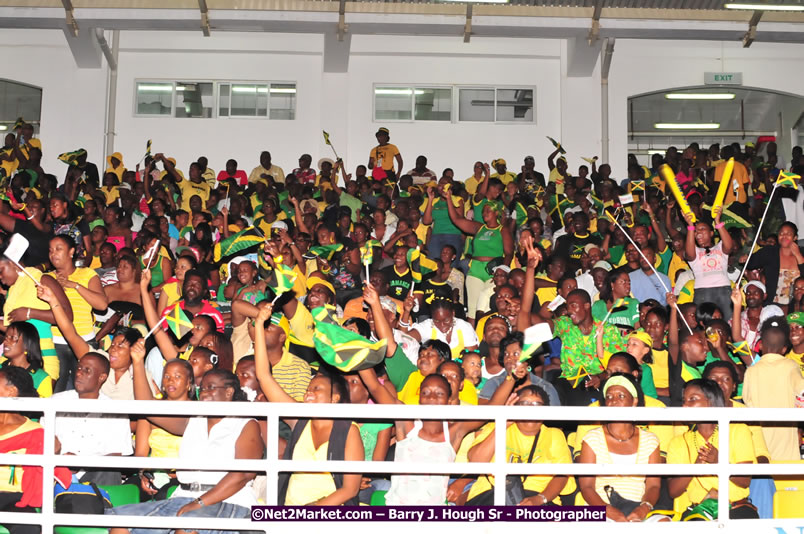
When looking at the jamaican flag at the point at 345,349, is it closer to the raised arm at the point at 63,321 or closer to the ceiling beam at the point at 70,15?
the raised arm at the point at 63,321

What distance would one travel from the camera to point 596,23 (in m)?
15.0

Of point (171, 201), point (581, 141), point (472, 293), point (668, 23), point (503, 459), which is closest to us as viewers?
point (503, 459)

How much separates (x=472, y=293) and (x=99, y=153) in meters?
9.28

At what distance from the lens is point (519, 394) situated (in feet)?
20.0

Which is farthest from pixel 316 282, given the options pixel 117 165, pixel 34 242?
pixel 117 165

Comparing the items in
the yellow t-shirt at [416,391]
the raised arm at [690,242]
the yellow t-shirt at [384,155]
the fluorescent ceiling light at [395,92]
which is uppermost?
the fluorescent ceiling light at [395,92]

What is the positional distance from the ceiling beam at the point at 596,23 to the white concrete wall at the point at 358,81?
2468mm

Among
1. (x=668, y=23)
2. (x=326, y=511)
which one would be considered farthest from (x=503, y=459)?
(x=668, y=23)

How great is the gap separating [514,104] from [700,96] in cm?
406

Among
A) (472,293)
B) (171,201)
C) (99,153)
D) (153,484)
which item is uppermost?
(99,153)

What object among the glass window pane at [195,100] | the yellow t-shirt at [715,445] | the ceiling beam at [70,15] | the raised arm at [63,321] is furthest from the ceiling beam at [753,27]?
the raised arm at [63,321]

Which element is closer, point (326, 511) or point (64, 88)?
point (326, 511)

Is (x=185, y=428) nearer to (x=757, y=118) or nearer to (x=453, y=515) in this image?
(x=453, y=515)

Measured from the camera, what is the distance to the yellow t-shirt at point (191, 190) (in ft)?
47.9
